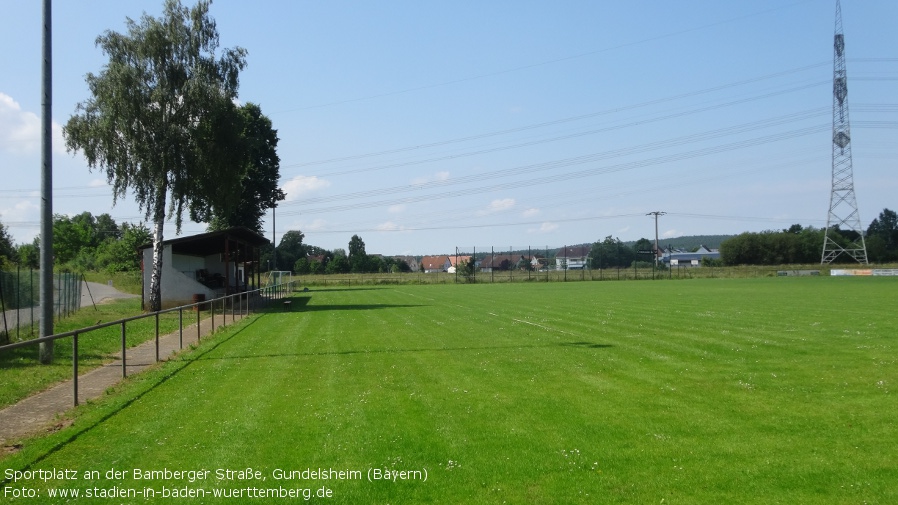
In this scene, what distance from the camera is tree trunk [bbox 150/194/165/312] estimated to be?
1329 inches

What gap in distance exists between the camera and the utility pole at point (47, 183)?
1493 cm

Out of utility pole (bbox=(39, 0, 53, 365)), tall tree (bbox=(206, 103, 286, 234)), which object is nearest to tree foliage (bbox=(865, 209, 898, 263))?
tall tree (bbox=(206, 103, 286, 234))

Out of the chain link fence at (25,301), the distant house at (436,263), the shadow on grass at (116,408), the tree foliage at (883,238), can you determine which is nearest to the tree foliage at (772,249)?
the tree foliage at (883,238)

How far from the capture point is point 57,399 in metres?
10.7

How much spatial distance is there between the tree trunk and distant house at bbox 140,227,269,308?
2.98 feet

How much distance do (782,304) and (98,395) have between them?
91.3 ft

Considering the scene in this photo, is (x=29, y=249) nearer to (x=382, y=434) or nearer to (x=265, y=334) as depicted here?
(x=265, y=334)

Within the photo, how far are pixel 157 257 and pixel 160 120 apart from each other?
640 cm

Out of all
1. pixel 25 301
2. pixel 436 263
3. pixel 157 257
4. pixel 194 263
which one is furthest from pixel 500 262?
pixel 25 301

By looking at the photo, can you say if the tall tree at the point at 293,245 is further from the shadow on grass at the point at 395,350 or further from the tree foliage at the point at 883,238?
the shadow on grass at the point at 395,350

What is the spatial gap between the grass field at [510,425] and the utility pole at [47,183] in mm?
2951

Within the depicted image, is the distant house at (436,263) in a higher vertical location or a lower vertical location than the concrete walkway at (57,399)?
higher

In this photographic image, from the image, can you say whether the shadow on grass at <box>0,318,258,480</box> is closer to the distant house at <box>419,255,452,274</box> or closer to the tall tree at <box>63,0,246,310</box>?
the tall tree at <box>63,0,246,310</box>

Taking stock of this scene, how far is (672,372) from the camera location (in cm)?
1229
